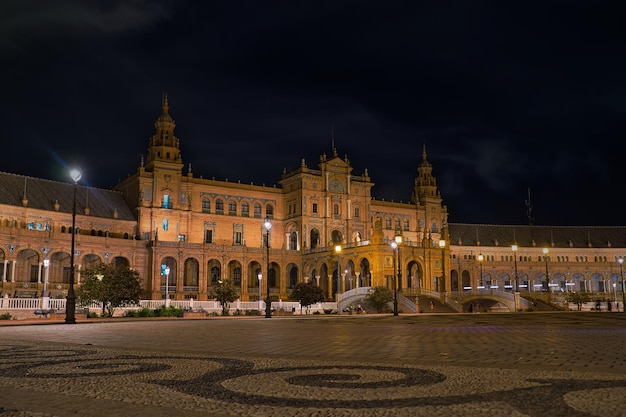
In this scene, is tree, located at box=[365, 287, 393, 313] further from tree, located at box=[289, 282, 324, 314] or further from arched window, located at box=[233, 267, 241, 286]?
arched window, located at box=[233, 267, 241, 286]

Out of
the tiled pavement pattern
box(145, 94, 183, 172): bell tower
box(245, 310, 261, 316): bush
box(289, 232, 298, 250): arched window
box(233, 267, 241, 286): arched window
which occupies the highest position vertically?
box(145, 94, 183, 172): bell tower

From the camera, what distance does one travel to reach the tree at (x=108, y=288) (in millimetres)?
45156

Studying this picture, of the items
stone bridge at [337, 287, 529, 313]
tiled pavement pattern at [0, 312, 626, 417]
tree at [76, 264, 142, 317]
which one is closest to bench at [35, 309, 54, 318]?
tree at [76, 264, 142, 317]

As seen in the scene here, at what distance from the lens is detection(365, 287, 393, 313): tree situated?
61812mm

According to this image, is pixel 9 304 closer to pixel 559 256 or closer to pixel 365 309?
pixel 365 309

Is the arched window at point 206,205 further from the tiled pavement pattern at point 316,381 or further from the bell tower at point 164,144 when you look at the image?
the tiled pavement pattern at point 316,381

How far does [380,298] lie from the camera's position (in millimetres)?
61750

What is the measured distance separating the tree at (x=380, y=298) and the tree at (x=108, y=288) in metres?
24.5

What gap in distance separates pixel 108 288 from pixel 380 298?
27.6 meters

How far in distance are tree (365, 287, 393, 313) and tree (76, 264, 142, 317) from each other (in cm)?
2449

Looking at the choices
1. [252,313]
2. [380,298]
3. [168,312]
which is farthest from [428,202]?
[168,312]

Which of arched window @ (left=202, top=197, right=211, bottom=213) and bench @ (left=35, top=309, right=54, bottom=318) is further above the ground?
arched window @ (left=202, top=197, right=211, bottom=213)

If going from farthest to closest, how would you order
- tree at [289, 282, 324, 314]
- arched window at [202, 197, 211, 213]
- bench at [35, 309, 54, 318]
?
1. arched window at [202, 197, 211, 213]
2. tree at [289, 282, 324, 314]
3. bench at [35, 309, 54, 318]

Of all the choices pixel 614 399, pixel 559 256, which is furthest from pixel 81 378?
pixel 559 256
